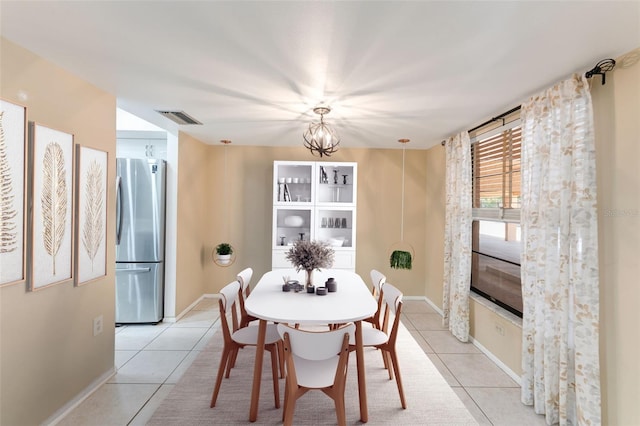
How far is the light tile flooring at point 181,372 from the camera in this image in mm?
2264

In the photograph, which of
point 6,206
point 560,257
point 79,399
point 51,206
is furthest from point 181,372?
point 560,257

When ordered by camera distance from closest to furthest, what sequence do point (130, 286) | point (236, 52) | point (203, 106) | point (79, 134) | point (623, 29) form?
point (623, 29)
point (236, 52)
point (79, 134)
point (203, 106)
point (130, 286)

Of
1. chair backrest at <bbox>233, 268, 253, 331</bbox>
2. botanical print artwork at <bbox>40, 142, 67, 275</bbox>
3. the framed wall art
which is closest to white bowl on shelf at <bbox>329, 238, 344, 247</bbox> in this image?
chair backrest at <bbox>233, 268, 253, 331</bbox>

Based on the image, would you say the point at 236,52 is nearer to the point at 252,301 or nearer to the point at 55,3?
the point at 55,3

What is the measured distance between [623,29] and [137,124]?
4727 mm

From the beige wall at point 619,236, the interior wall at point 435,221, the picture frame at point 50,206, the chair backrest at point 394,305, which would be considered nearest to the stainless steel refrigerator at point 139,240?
the picture frame at point 50,206

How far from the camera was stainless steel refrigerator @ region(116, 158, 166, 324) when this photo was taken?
3.76 meters

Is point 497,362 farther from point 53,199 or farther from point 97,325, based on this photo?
point 53,199

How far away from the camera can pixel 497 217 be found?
321cm

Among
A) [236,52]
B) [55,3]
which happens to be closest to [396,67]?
[236,52]

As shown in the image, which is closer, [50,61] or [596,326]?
[596,326]

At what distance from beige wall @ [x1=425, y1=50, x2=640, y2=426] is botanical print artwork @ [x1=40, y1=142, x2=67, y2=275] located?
3567 mm

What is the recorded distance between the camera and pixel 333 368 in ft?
6.69

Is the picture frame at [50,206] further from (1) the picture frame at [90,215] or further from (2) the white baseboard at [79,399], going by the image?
(2) the white baseboard at [79,399]
